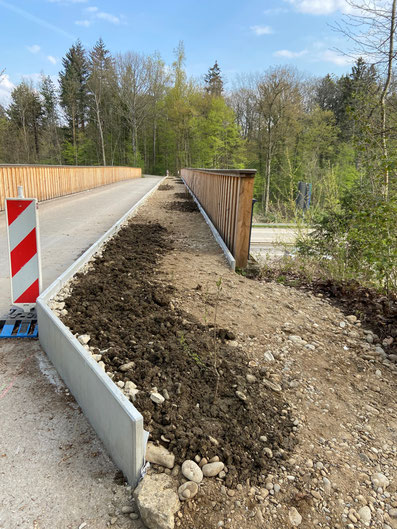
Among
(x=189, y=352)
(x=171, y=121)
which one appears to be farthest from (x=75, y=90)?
(x=189, y=352)

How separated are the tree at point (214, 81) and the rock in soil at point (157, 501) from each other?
186 ft

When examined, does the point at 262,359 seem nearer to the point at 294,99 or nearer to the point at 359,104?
the point at 359,104

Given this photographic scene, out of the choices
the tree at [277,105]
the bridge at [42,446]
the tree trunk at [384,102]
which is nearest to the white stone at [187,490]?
the bridge at [42,446]

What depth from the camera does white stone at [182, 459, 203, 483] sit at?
207 cm

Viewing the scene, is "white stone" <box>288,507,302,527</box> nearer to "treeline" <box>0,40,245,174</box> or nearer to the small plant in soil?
the small plant in soil

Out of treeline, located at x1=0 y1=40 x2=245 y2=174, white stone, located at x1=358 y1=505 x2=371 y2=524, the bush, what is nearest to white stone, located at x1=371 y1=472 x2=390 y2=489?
white stone, located at x1=358 y1=505 x2=371 y2=524

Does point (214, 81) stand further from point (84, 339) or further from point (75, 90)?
point (84, 339)

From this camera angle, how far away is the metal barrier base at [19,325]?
12.0ft

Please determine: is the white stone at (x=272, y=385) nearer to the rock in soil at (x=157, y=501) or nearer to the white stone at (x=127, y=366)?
the white stone at (x=127, y=366)

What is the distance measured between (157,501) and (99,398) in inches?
27.5

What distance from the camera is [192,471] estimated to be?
2.10 meters

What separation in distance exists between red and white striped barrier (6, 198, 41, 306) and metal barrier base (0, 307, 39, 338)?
132 millimetres

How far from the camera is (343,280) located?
5.46m

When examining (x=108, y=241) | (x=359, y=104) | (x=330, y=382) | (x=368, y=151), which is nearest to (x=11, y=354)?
(x=330, y=382)
